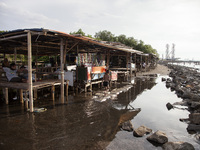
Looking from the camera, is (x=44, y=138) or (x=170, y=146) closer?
(x=170, y=146)

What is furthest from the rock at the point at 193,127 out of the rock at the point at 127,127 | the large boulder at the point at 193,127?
the rock at the point at 127,127

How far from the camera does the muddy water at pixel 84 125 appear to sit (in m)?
4.11

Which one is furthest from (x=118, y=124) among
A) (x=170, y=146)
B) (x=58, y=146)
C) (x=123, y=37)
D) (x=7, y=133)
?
(x=123, y=37)

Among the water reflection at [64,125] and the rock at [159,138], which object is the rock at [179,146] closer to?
the rock at [159,138]

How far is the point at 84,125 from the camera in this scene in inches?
205

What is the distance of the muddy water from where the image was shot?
411 cm

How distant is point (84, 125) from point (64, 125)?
73 centimetres

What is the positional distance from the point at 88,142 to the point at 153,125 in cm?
284

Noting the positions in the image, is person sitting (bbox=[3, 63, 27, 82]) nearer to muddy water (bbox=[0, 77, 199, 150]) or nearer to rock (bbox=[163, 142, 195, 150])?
muddy water (bbox=[0, 77, 199, 150])

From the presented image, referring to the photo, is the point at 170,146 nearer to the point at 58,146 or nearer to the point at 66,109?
the point at 58,146

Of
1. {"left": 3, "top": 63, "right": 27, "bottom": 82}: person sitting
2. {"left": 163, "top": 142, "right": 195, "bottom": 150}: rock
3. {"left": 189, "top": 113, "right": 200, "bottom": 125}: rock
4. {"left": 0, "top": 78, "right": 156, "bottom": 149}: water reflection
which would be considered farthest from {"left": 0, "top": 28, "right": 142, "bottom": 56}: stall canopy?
{"left": 189, "top": 113, "right": 200, "bottom": 125}: rock

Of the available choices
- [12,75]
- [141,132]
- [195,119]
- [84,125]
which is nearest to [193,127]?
[195,119]

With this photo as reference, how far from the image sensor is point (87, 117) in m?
5.94

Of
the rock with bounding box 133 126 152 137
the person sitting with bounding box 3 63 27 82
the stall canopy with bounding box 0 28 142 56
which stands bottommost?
the rock with bounding box 133 126 152 137
